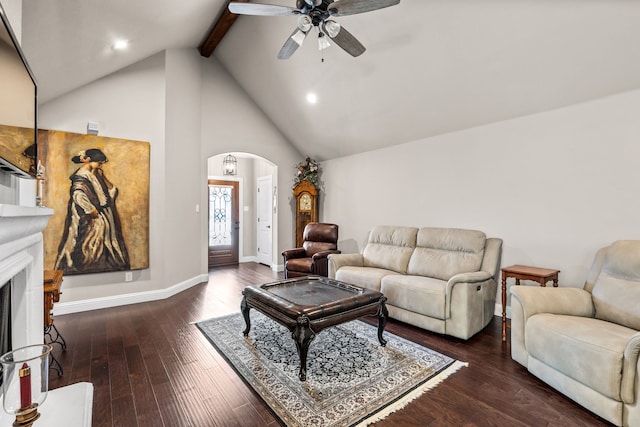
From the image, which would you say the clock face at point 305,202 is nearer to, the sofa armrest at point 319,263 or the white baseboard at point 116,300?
the sofa armrest at point 319,263

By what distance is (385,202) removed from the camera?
4980 mm

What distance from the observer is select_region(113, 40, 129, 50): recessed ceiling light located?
3.29m

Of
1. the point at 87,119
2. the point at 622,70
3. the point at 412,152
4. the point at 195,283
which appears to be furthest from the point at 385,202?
the point at 87,119

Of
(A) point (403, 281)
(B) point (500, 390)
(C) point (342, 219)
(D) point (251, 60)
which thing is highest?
(D) point (251, 60)

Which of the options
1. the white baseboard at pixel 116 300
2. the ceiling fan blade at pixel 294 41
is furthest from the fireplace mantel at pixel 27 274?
the ceiling fan blade at pixel 294 41

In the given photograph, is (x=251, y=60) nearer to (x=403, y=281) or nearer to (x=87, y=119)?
(x=87, y=119)

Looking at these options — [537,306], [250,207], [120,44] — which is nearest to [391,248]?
[537,306]

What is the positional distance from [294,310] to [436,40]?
121 inches

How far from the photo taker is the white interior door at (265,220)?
6.77 m

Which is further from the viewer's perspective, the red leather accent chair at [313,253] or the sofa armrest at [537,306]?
the red leather accent chair at [313,253]

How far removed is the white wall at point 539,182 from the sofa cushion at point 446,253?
394 mm

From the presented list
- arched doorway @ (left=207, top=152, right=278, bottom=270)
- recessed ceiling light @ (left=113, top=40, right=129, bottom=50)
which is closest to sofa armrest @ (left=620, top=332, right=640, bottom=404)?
recessed ceiling light @ (left=113, top=40, right=129, bottom=50)

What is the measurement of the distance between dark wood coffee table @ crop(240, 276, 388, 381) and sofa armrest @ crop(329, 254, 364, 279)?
30.1 inches

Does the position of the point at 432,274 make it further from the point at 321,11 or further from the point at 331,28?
the point at 321,11
